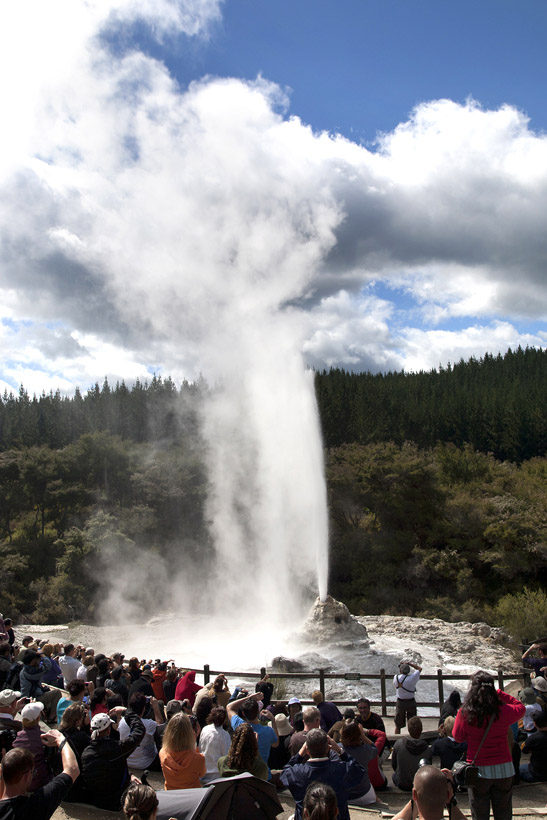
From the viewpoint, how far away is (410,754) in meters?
5.18

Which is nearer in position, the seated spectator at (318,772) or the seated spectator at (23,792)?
the seated spectator at (23,792)

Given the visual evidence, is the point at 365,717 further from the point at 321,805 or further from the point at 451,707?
the point at 321,805

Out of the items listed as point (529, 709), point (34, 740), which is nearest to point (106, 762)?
point (34, 740)

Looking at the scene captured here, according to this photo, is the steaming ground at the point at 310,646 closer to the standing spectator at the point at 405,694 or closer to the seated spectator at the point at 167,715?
the standing spectator at the point at 405,694

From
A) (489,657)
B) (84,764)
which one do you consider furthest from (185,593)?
(84,764)

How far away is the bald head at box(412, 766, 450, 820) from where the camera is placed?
2635mm

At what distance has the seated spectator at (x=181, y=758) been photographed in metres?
4.03

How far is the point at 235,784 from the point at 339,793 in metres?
0.70

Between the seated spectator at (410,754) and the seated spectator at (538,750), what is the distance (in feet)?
3.08

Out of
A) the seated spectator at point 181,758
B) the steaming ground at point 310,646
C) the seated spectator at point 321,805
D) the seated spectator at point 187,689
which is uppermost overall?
the seated spectator at point 321,805

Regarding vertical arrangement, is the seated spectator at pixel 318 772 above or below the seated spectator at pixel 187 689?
above

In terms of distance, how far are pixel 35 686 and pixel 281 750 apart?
2898 millimetres

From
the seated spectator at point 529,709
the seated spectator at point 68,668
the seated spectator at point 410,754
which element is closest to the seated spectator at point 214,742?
the seated spectator at point 410,754

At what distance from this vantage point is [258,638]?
626 inches
